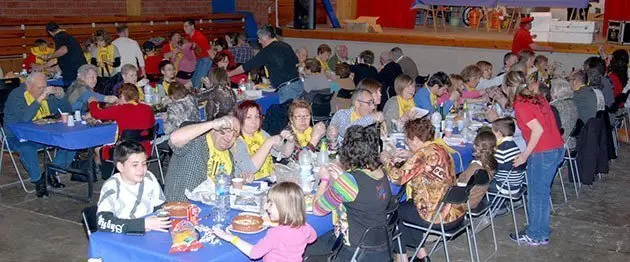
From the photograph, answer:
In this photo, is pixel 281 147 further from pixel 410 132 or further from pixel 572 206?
pixel 572 206

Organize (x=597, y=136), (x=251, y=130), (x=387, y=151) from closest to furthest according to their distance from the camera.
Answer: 1. (x=251, y=130)
2. (x=387, y=151)
3. (x=597, y=136)

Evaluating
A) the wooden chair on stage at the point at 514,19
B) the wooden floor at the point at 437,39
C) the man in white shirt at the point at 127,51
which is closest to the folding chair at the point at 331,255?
the man in white shirt at the point at 127,51

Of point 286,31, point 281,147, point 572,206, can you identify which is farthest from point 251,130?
point 286,31

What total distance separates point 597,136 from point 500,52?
5851 mm

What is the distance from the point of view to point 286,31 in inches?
650

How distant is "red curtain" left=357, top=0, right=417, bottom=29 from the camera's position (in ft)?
59.5

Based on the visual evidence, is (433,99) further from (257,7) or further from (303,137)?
(257,7)

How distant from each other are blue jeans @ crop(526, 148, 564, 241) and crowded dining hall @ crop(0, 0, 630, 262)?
0.04ft

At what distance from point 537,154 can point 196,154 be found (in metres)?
2.88

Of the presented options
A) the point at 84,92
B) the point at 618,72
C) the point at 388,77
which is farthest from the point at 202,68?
the point at 618,72

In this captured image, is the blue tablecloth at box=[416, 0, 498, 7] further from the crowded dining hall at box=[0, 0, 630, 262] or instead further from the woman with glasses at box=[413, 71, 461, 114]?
the woman with glasses at box=[413, 71, 461, 114]

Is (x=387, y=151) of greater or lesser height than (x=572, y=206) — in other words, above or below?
above

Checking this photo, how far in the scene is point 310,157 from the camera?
5.59 m

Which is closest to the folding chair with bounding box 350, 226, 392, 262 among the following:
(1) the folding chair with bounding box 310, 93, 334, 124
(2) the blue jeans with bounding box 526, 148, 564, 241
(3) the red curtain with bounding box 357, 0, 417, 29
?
(2) the blue jeans with bounding box 526, 148, 564, 241
